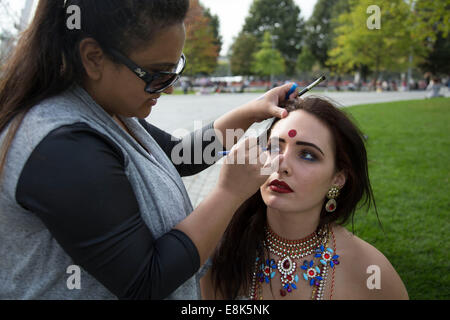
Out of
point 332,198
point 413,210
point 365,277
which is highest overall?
point 332,198

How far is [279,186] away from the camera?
2037mm

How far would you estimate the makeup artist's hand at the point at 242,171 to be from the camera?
1.27 metres

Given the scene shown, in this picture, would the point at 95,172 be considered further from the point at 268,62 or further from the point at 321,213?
the point at 268,62

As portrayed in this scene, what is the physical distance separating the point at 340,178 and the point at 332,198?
138mm

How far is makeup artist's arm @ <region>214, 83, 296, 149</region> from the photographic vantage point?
211cm

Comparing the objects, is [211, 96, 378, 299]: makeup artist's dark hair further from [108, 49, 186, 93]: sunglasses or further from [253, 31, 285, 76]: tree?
[253, 31, 285, 76]: tree

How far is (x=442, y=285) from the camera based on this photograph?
10.8ft

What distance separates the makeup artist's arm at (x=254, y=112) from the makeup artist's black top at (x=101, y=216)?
3.67ft

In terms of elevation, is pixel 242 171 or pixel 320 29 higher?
pixel 320 29

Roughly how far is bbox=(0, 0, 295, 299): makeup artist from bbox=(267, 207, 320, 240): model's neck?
96 cm

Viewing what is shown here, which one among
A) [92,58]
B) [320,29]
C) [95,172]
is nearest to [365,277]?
[95,172]
